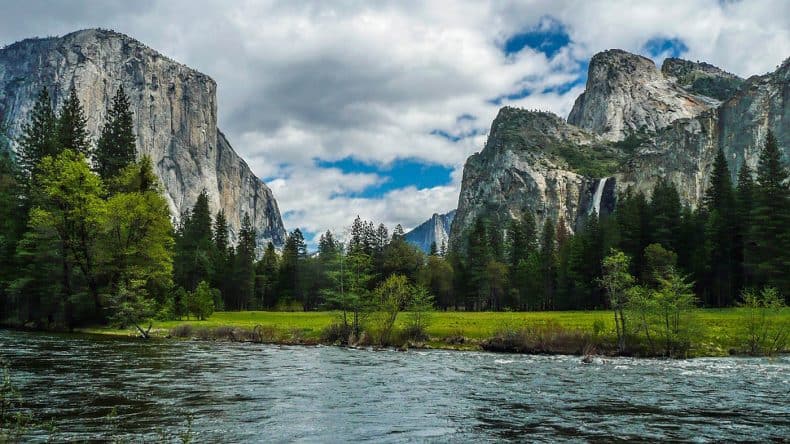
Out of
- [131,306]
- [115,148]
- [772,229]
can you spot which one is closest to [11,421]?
[131,306]

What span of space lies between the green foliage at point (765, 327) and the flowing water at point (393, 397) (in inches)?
150

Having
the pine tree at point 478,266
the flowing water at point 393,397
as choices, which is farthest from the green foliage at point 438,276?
the flowing water at point 393,397

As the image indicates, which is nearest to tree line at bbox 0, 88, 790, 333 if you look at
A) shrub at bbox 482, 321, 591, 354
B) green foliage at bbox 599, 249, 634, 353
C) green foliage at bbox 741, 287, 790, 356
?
green foliage at bbox 741, 287, 790, 356

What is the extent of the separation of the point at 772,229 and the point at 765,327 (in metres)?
36.8

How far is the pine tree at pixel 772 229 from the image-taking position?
2520 inches

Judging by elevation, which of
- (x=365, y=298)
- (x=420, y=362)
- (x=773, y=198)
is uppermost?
(x=773, y=198)

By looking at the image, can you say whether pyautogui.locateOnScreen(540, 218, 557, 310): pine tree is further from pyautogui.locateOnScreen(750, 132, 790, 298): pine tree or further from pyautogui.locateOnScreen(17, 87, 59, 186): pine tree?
pyautogui.locateOnScreen(17, 87, 59, 186): pine tree

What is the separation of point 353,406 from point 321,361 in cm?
1454

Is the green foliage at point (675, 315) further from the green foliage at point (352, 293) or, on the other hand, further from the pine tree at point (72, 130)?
the pine tree at point (72, 130)

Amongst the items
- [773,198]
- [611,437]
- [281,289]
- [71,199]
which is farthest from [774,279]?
[281,289]

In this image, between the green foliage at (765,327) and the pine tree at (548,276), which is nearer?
the green foliage at (765,327)

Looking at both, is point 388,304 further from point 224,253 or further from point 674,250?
point 224,253

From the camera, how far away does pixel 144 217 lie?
51.9 metres

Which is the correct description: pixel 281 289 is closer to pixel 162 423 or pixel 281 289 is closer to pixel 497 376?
pixel 497 376
